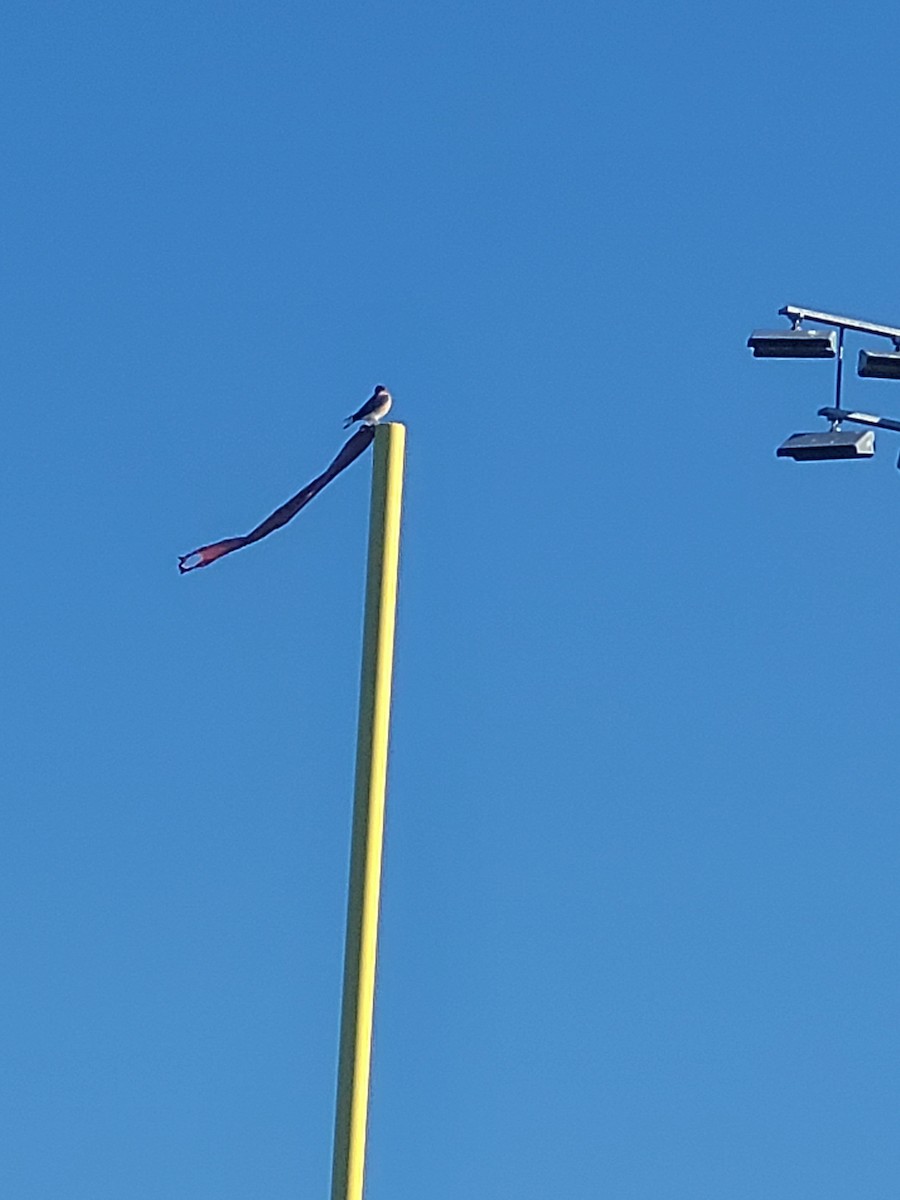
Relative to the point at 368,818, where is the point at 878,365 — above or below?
above

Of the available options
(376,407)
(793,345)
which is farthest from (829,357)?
(376,407)

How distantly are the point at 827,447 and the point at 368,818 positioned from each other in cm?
647

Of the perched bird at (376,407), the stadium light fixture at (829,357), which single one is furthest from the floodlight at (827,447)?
the perched bird at (376,407)

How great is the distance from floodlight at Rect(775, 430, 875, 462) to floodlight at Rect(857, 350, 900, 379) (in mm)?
334

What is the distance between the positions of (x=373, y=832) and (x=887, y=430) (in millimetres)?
6831

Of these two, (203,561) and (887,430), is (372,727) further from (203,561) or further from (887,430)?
(887,430)

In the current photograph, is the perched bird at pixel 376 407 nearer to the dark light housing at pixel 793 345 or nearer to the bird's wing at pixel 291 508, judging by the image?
the bird's wing at pixel 291 508

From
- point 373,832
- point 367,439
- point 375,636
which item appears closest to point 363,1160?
point 373,832

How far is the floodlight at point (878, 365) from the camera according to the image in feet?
41.9

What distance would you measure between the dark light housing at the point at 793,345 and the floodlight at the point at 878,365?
168 mm

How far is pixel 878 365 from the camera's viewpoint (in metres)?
12.8

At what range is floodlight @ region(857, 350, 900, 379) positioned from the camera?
41.9 ft

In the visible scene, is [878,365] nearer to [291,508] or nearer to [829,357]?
[829,357]

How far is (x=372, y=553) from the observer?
7129mm
